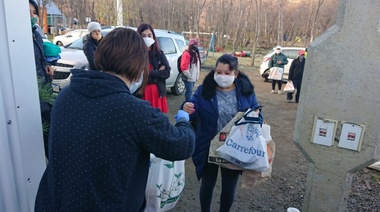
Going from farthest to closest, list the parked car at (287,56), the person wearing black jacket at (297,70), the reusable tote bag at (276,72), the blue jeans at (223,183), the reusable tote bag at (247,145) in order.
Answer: the parked car at (287,56) → the reusable tote bag at (276,72) → the person wearing black jacket at (297,70) → the blue jeans at (223,183) → the reusable tote bag at (247,145)

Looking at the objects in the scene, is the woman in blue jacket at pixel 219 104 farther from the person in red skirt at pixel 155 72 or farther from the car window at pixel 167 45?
the car window at pixel 167 45

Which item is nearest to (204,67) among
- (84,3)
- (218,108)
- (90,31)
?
(90,31)

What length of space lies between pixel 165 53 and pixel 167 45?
0.32m

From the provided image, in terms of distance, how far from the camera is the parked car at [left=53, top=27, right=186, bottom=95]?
Result: 6438 mm

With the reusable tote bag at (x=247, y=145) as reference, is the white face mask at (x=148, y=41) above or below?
above

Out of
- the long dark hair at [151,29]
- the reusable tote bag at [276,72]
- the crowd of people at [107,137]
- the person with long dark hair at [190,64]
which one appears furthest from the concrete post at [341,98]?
the reusable tote bag at [276,72]

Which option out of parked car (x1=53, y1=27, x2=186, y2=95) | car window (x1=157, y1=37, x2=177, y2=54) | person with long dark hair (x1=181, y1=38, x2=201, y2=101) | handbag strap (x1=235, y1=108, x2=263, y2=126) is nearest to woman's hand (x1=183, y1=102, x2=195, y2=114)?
handbag strap (x1=235, y1=108, x2=263, y2=126)

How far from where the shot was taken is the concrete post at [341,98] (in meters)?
2.21

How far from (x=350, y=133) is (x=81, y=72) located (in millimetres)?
2109

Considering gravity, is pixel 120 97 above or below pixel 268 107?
above

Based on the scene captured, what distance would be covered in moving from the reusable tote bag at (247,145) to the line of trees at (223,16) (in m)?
18.2

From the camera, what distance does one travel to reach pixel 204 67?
16.3m

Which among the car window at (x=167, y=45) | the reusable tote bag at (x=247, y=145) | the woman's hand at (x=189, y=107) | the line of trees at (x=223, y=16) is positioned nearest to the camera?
the reusable tote bag at (x=247, y=145)

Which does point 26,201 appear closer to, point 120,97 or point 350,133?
point 120,97
